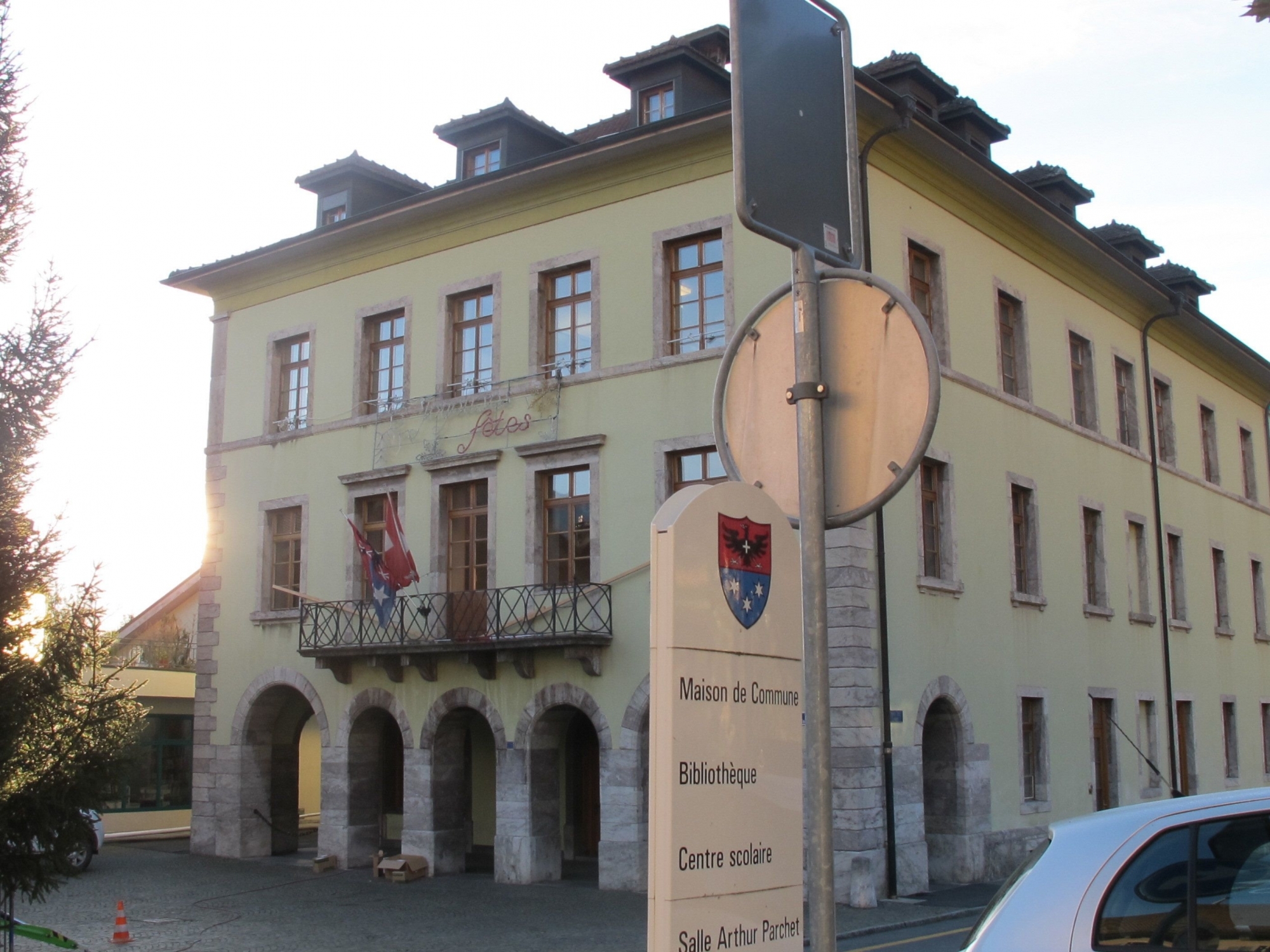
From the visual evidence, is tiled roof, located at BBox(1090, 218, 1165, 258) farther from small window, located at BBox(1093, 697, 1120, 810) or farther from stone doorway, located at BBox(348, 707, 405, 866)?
stone doorway, located at BBox(348, 707, 405, 866)

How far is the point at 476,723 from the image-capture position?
2562 cm

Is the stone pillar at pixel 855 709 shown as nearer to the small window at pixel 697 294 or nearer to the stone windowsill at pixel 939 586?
the stone windowsill at pixel 939 586

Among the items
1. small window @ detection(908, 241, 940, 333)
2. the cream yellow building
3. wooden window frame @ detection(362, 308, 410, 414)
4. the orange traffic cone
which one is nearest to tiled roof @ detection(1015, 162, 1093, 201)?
the cream yellow building

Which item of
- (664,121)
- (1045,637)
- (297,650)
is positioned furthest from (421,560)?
(1045,637)

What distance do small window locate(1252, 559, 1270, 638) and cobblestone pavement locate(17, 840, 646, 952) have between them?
20023 millimetres

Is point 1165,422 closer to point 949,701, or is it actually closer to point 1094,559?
point 1094,559

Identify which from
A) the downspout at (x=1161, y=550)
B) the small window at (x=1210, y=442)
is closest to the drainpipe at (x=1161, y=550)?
the downspout at (x=1161, y=550)

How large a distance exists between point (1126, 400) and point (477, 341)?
13554 millimetres

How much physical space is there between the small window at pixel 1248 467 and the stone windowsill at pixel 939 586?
16.8 m

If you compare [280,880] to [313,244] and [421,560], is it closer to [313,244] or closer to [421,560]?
[421,560]

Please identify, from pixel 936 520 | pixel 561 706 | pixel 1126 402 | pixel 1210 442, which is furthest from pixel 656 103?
pixel 1210 442

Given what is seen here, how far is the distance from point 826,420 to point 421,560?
796 inches

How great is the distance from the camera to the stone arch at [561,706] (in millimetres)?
20516

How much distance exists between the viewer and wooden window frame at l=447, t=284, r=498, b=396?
2319cm
